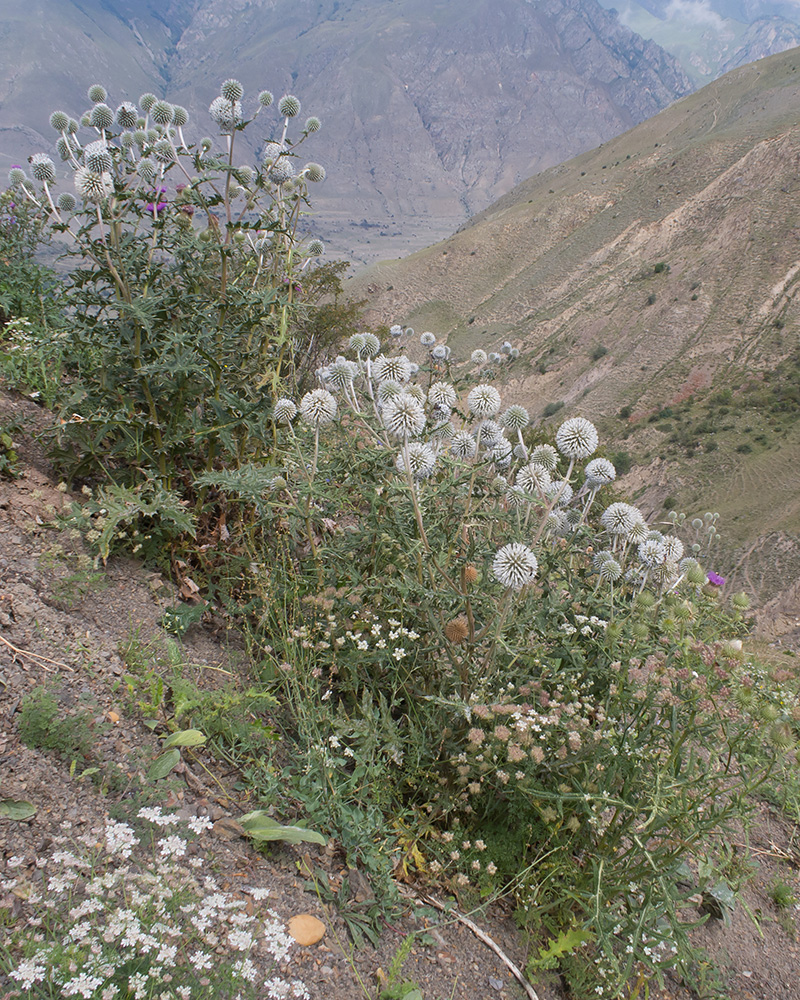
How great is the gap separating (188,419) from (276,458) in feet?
1.95

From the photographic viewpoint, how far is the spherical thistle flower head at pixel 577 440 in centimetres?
349

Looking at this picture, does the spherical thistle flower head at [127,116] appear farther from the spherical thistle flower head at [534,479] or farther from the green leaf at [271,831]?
the green leaf at [271,831]

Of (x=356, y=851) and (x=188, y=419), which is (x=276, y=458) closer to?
(x=188, y=419)

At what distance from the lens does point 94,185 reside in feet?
10.8

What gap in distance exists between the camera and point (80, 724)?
2.30 metres

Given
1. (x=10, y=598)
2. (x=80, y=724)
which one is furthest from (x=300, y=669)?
(x=10, y=598)

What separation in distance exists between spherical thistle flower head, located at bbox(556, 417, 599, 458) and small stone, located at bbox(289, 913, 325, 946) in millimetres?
2562

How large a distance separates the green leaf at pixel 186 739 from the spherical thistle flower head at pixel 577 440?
2.42 meters

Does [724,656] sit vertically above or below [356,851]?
above

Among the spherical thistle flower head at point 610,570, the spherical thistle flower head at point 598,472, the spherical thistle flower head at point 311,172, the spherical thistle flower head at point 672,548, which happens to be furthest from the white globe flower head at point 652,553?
the spherical thistle flower head at point 311,172

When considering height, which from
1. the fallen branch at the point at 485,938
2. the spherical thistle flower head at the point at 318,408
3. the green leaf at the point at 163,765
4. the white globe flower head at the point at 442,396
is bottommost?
the fallen branch at the point at 485,938

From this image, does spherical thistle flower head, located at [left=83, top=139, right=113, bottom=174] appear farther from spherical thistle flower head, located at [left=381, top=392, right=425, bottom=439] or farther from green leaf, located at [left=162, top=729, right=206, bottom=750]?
green leaf, located at [left=162, top=729, right=206, bottom=750]

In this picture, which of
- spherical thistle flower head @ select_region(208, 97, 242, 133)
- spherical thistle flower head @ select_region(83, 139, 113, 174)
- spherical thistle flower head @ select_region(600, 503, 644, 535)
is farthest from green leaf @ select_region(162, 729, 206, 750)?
spherical thistle flower head @ select_region(208, 97, 242, 133)

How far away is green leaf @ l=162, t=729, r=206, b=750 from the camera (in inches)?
98.7
